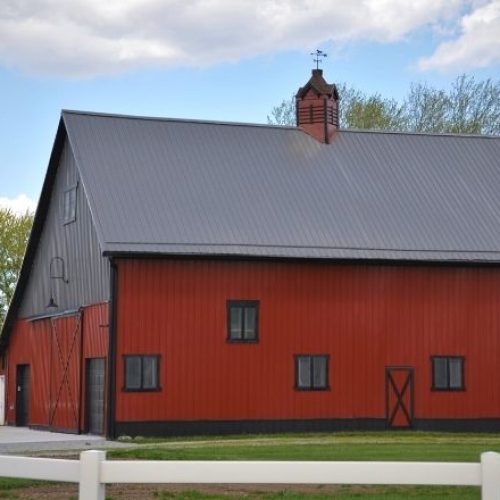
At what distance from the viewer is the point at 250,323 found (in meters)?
33.5

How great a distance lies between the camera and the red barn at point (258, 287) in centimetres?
3259

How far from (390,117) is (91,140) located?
29718 mm

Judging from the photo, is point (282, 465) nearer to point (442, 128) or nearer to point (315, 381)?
point (315, 381)

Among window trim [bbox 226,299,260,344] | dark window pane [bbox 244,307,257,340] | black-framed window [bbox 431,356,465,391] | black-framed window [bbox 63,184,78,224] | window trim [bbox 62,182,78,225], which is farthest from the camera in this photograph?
black-framed window [bbox 63,184,78,224]

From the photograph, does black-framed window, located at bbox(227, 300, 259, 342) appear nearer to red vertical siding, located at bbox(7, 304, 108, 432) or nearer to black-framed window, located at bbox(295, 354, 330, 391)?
black-framed window, located at bbox(295, 354, 330, 391)

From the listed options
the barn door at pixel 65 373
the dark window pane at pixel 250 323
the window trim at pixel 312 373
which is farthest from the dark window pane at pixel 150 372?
the window trim at pixel 312 373

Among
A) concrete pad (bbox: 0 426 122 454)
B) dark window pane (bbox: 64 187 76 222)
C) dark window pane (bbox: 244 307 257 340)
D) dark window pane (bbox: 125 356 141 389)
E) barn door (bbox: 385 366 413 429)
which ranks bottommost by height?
concrete pad (bbox: 0 426 122 454)

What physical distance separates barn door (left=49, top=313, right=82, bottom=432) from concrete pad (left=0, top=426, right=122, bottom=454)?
56 centimetres

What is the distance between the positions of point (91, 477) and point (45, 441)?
22.1 m

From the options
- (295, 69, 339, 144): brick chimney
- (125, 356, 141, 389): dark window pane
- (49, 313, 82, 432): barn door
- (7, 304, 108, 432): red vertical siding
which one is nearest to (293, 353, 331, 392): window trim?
(125, 356, 141, 389): dark window pane

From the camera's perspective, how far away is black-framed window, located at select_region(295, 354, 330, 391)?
111ft

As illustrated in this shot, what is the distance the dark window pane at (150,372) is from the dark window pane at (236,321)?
7.56 ft

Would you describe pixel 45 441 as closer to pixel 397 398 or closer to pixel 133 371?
pixel 133 371

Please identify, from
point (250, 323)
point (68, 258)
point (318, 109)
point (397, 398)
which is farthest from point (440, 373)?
point (68, 258)
